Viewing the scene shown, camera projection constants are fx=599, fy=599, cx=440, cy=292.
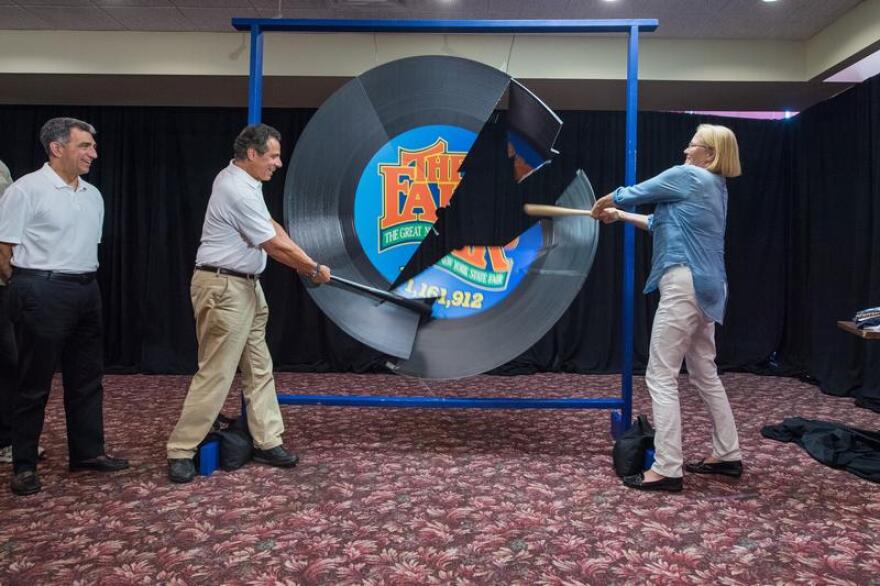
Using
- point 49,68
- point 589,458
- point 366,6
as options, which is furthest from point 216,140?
point 589,458

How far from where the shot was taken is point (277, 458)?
246 cm

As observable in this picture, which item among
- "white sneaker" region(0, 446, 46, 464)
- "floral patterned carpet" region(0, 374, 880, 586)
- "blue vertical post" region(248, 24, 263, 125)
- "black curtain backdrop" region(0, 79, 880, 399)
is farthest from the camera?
"black curtain backdrop" region(0, 79, 880, 399)

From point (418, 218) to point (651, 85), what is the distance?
2.82 metres

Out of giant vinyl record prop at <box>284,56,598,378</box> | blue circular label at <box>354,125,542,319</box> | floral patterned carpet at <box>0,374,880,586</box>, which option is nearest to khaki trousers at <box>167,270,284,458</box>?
floral patterned carpet at <box>0,374,880,586</box>

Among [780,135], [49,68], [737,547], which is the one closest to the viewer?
[737,547]

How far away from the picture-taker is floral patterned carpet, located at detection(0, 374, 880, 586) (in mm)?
1643

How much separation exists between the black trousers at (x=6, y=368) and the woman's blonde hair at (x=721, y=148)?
2.84m

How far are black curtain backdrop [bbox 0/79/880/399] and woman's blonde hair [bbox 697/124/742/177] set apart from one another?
2745 mm

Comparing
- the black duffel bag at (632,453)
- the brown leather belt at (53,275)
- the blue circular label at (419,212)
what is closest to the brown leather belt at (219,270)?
the brown leather belt at (53,275)

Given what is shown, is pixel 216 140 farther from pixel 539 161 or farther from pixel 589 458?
pixel 589 458

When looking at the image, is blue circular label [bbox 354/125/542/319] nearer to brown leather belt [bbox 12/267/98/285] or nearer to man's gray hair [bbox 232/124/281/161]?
man's gray hair [bbox 232/124/281/161]

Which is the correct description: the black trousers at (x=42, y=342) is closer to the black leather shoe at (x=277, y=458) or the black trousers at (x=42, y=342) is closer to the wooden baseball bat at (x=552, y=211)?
the black leather shoe at (x=277, y=458)

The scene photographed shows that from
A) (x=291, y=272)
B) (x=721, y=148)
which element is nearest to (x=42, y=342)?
(x=721, y=148)

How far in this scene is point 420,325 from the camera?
254cm
